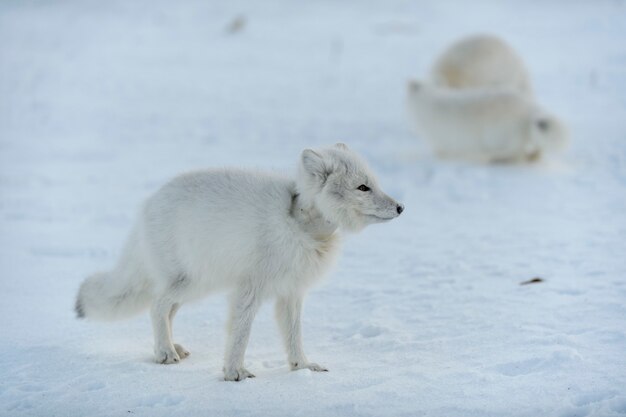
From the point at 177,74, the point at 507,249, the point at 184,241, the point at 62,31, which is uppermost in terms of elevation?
the point at 62,31

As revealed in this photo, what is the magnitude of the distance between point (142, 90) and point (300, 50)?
4.41 m

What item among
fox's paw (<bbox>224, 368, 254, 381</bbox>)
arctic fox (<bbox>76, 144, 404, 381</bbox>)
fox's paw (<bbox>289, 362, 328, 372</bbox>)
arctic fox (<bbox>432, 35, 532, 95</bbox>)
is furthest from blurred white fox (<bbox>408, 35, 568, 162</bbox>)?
fox's paw (<bbox>224, 368, 254, 381</bbox>)

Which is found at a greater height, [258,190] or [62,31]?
[62,31]

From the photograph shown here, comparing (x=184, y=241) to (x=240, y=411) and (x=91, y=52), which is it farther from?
(x=91, y=52)

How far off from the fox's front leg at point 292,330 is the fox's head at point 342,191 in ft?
1.58

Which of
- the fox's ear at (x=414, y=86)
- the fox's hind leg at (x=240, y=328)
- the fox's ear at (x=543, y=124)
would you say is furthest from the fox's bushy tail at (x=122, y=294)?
the fox's ear at (x=414, y=86)

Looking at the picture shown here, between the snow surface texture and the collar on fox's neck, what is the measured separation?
661 millimetres

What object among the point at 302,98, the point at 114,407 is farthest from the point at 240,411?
the point at 302,98

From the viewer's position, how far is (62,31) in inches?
658

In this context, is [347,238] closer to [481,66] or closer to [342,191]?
[342,191]

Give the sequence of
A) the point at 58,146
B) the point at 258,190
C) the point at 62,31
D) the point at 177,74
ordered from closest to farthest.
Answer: the point at 258,190 → the point at 58,146 → the point at 177,74 → the point at 62,31

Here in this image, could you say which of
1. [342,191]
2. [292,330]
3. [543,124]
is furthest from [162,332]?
[543,124]

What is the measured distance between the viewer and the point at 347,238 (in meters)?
4.58

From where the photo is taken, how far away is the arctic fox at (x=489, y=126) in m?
8.88
